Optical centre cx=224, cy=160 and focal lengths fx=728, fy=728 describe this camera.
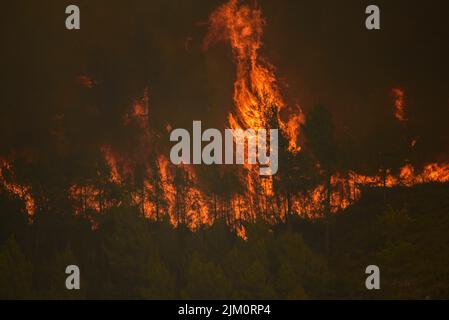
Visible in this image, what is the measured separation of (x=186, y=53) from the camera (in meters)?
72.5

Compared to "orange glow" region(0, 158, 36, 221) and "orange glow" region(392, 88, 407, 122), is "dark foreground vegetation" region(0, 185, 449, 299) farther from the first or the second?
"orange glow" region(392, 88, 407, 122)

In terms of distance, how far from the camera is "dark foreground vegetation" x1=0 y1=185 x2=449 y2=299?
34.8 meters

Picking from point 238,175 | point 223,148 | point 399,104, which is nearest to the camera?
point 238,175

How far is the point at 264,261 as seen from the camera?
124 ft

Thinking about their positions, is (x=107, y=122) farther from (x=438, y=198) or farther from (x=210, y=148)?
(x=438, y=198)

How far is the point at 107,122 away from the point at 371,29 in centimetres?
2719

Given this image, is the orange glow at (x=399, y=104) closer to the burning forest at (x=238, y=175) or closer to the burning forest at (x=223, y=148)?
the burning forest at (x=238, y=175)

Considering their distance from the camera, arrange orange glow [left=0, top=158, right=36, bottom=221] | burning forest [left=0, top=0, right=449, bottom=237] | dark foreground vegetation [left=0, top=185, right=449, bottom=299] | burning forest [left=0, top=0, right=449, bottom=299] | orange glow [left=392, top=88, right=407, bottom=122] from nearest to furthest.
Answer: dark foreground vegetation [left=0, top=185, right=449, bottom=299] < burning forest [left=0, top=0, right=449, bottom=299] < burning forest [left=0, top=0, right=449, bottom=237] < orange glow [left=0, top=158, right=36, bottom=221] < orange glow [left=392, top=88, right=407, bottom=122]

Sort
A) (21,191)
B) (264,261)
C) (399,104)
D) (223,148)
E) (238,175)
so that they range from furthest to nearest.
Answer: (399,104), (223,148), (21,191), (238,175), (264,261)

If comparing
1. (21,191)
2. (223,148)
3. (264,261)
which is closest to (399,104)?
(223,148)

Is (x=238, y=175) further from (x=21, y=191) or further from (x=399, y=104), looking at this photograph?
(x=21, y=191)

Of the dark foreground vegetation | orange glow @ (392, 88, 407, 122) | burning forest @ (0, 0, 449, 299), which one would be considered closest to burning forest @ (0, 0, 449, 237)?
orange glow @ (392, 88, 407, 122)
